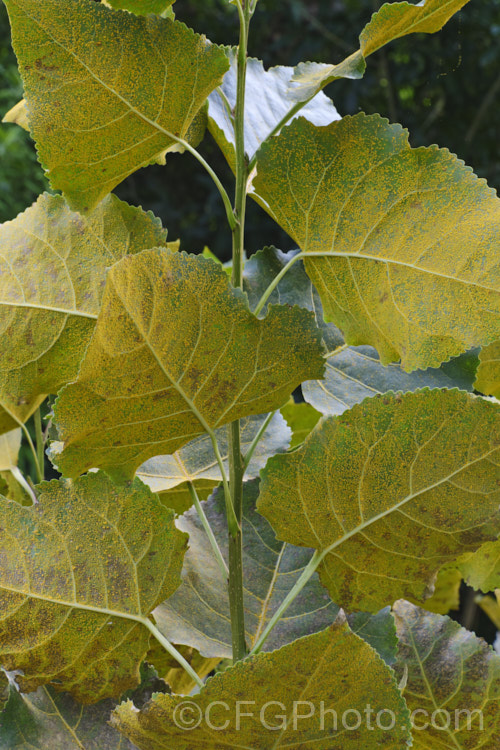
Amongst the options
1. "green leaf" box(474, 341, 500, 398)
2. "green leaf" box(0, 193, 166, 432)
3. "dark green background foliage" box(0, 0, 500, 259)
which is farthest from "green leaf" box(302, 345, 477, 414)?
"dark green background foliage" box(0, 0, 500, 259)

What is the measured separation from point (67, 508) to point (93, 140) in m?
0.16

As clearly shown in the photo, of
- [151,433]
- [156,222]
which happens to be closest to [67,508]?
[151,433]

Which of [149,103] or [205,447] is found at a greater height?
[149,103]

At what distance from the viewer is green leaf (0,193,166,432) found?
36 centimetres

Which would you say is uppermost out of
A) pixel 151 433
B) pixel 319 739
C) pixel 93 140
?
pixel 93 140

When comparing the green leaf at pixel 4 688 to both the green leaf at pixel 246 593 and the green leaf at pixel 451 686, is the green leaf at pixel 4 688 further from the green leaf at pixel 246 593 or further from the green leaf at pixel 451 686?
the green leaf at pixel 451 686

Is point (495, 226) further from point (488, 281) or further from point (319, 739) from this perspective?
point (319, 739)

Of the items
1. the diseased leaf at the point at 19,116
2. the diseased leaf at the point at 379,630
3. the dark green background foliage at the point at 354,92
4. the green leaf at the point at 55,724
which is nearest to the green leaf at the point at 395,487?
the diseased leaf at the point at 379,630

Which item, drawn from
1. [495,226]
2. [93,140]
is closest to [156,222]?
[93,140]

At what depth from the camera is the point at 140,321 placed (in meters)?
0.28

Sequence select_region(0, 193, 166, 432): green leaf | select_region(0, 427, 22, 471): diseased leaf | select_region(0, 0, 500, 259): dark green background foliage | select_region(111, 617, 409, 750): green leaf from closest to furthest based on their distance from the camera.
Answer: select_region(111, 617, 409, 750): green leaf
select_region(0, 193, 166, 432): green leaf
select_region(0, 427, 22, 471): diseased leaf
select_region(0, 0, 500, 259): dark green background foliage

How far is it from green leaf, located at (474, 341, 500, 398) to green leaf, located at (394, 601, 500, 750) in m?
0.13

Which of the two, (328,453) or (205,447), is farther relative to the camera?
(205,447)

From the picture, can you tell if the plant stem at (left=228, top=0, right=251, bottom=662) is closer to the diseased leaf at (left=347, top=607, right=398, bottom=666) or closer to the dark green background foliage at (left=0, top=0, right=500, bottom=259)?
the diseased leaf at (left=347, top=607, right=398, bottom=666)
